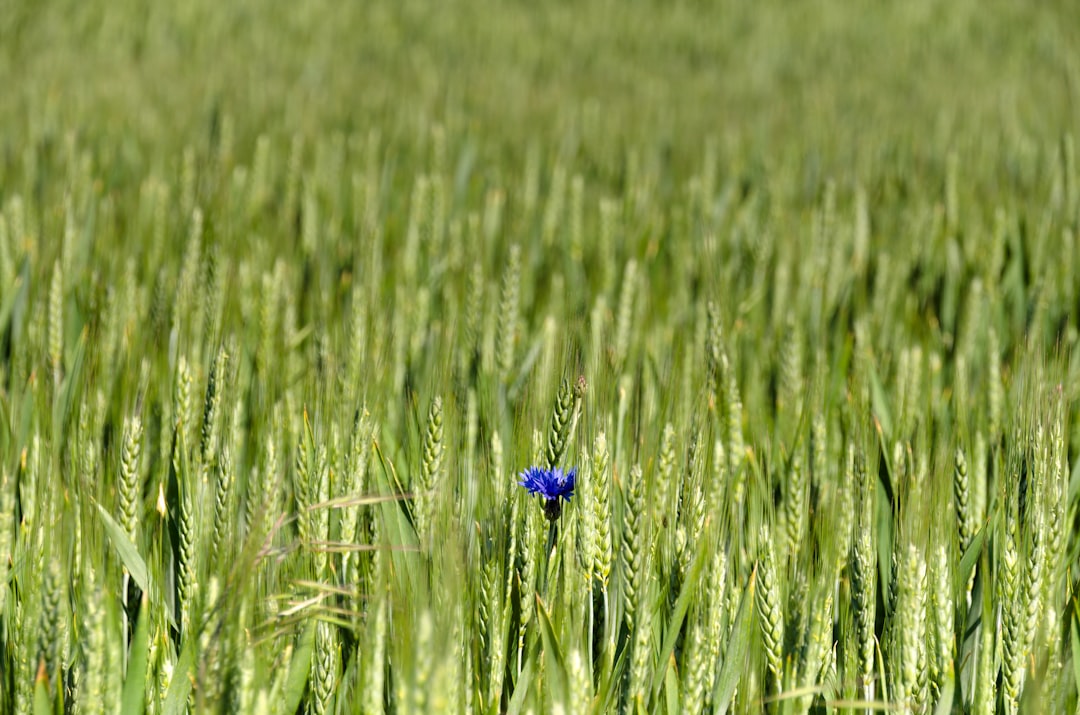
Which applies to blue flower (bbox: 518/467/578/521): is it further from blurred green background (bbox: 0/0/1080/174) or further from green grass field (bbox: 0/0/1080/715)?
blurred green background (bbox: 0/0/1080/174)

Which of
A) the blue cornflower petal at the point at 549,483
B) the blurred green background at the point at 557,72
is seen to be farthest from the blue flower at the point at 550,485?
the blurred green background at the point at 557,72

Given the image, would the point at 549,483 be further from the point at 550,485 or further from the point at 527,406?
the point at 527,406

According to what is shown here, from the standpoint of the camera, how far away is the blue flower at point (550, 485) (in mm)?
1036

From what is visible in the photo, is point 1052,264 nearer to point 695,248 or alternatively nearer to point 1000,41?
point 695,248

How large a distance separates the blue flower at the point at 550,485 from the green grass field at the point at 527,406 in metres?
0.01

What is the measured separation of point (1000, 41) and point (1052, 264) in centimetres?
430

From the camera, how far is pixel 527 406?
1.13 m

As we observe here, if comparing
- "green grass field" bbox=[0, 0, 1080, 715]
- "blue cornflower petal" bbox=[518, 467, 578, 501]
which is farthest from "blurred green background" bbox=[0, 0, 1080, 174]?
"blue cornflower petal" bbox=[518, 467, 578, 501]

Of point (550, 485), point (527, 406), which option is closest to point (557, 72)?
point (527, 406)

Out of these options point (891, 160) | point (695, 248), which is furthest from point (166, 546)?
point (891, 160)

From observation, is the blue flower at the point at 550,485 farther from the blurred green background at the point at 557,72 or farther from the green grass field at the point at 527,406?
the blurred green background at the point at 557,72

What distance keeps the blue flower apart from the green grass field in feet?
0.04

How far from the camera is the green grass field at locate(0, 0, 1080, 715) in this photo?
98 centimetres

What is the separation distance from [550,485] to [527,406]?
11 centimetres
